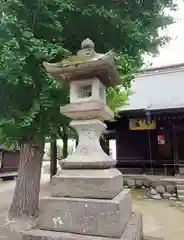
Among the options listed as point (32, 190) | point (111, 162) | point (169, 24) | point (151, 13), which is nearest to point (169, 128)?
point (169, 24)

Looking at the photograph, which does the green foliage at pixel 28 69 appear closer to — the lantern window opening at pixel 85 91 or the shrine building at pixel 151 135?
the lantern window opening at pixel 85 91

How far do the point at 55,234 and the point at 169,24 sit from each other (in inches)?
215

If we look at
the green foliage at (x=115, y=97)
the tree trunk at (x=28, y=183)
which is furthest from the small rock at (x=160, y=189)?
the tree trunk at (x=28, y=183)

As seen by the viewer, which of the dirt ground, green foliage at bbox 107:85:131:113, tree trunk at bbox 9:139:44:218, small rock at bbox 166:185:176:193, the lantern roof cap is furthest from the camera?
small rock at bbox 166:185:176:193

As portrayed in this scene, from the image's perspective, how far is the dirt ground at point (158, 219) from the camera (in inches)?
187

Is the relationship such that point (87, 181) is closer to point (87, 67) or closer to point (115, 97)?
point (87, 67)

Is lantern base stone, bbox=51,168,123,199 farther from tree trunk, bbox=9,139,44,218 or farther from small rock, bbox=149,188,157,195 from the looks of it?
small rock, bbox=149,188,157,195

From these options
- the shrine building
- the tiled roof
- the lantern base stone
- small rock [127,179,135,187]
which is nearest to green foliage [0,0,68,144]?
the lantern base stone

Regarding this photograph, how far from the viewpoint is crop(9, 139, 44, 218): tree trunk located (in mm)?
5398

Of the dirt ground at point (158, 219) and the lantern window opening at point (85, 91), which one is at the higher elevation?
the lantern window opening at point (85, 91)

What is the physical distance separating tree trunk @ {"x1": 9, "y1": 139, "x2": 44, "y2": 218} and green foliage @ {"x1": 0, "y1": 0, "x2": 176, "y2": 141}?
480mm

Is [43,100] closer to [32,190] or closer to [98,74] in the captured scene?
[98,74]

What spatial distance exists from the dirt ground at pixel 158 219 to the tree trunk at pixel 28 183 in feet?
1.78

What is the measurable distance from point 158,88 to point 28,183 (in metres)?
11.1
